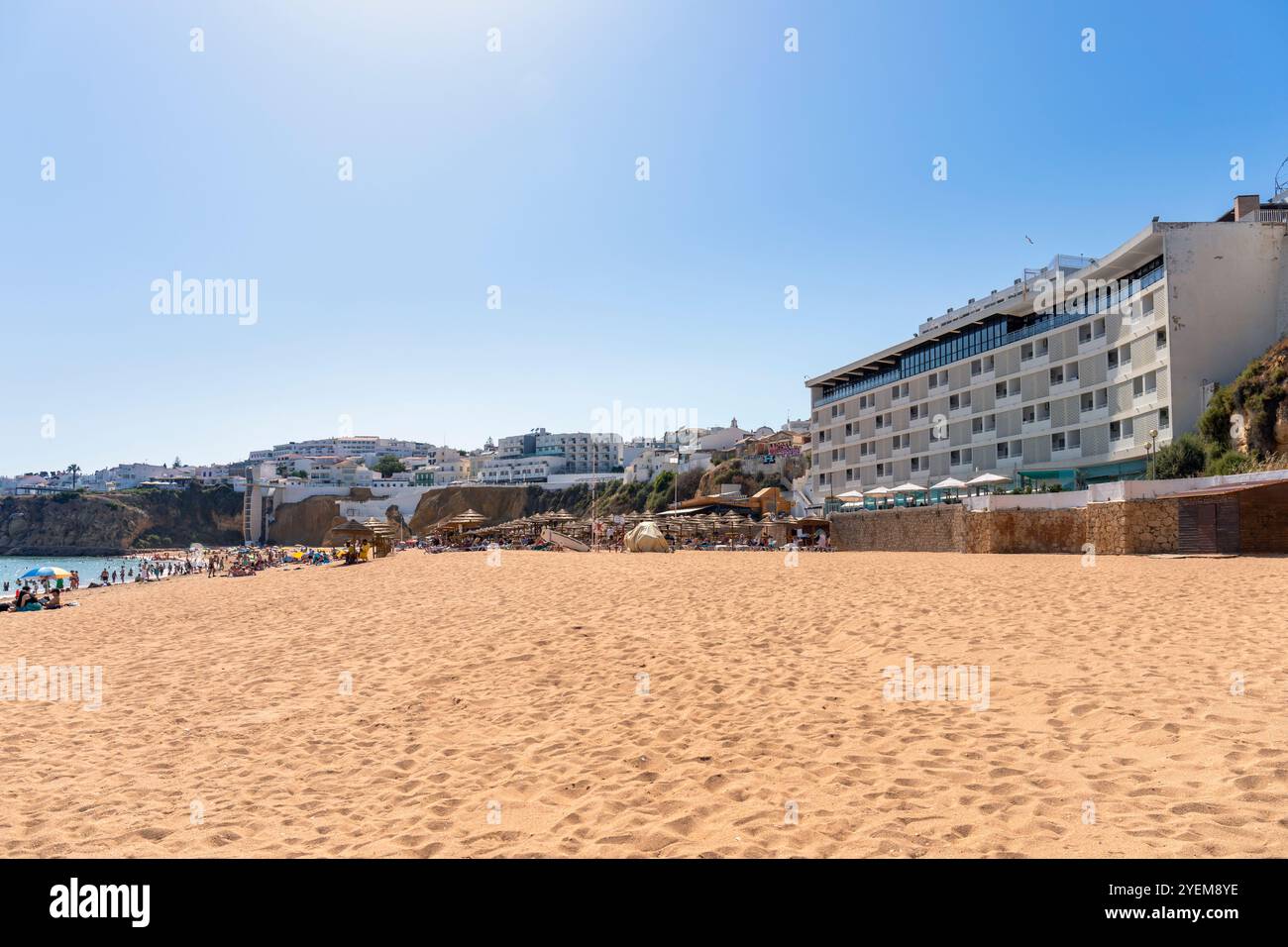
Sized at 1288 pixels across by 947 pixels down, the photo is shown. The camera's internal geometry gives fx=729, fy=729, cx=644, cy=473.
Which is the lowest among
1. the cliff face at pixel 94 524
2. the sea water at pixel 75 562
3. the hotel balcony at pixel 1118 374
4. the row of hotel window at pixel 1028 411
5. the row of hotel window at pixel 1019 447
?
the sea water at pixel 75 562

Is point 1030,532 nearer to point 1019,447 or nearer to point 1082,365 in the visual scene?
point 1082,365

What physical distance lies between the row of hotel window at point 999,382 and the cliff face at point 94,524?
338ft

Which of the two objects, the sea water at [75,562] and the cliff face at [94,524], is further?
the cliff face at [94,524]

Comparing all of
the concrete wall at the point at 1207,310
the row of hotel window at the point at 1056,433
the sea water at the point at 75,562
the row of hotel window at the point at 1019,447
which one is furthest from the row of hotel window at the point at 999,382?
the sea water at the point at 75,562

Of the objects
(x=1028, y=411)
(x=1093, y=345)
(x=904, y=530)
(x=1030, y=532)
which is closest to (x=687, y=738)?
(x=1030, y=532)

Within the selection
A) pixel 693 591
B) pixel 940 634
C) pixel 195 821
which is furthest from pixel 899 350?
pixel 195 821

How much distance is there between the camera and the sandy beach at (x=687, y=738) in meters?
4.22

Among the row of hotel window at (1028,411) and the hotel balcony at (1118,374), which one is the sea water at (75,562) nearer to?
the row of hotel window at (1028,411)

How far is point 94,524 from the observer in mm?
105438

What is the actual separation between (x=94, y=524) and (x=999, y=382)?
119 m

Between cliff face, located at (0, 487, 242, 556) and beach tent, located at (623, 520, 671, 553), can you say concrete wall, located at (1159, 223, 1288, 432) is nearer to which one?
beach tent, located at (623, 520, 671, 553)

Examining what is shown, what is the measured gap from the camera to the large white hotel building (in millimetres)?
30406

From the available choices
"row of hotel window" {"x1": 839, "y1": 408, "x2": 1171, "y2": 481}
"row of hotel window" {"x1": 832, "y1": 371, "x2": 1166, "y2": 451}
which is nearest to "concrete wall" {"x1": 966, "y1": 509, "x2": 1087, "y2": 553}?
"row of hotel window" {"x1": 839, "y1": 408, "x2": 1171, "y2": 481}

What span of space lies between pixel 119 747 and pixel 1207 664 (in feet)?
33.7
